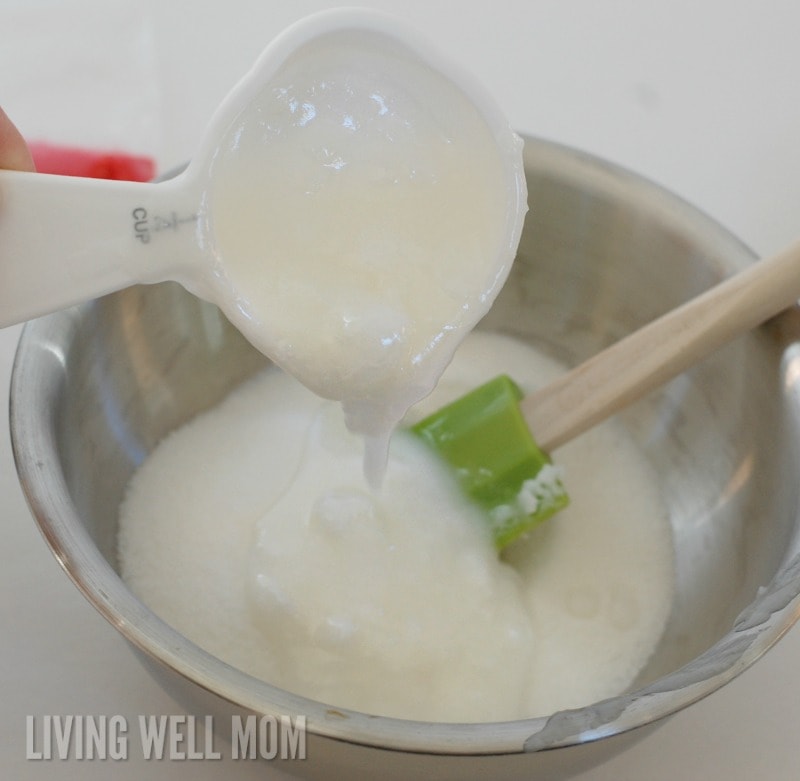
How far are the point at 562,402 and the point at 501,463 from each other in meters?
0.09

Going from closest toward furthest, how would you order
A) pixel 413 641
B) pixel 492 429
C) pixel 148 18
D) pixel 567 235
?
1. pixel 413 641
2. pixel 492 429
3. pixel 567 235
4. pixel 148 18

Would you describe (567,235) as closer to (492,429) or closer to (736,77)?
(492,429)

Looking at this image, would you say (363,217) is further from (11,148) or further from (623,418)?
(623,418)

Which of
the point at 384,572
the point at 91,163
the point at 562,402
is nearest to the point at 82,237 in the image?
the point at 384,572

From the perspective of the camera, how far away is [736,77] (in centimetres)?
151

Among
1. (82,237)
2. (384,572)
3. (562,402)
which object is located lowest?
(384,572)

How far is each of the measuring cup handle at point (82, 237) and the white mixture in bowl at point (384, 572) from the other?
32 cm

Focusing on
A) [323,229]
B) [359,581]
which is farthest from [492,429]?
[323,229]

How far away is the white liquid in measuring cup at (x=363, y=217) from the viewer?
0.72 metres

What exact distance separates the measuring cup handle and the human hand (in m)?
0.07

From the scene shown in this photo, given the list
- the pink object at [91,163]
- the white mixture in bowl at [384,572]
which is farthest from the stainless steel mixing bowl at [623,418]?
the pink object at [91,163]

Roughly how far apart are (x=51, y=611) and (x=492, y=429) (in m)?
0.46

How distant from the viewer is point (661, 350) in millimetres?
964

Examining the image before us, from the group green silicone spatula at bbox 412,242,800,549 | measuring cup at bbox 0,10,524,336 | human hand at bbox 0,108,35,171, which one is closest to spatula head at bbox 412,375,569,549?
green silicone spatula at bbox 412,242,800,549
